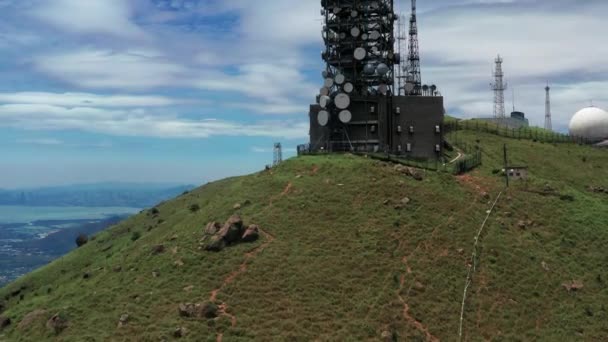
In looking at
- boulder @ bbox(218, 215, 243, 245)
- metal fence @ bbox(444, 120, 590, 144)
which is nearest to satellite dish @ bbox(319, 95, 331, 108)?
boulder @ bbox(218, 215, 243, 245)

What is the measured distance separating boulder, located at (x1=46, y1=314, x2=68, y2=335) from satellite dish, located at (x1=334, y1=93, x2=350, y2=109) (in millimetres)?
40313

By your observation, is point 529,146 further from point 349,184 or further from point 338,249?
point 338,249

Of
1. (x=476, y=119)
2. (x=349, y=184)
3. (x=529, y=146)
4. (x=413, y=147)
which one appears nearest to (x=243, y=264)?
(x=349, y=184)

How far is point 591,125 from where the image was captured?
3920 inches

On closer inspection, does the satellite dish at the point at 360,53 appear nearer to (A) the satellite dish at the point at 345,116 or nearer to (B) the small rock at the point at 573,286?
(A) the satellite dish at the point at 345,116

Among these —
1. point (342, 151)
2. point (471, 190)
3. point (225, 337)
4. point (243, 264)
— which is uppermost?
point (342, 151)

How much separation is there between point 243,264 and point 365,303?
391 inches

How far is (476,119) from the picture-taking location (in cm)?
11506

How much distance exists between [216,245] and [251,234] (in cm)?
304

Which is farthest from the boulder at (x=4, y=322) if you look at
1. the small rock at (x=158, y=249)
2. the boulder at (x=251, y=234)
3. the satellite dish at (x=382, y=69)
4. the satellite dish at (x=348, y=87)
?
the satellite dish at (x=382, y=69)

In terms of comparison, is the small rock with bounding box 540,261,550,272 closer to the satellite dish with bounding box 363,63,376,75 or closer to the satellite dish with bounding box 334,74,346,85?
the satellite dish with bounding box 363,63,376,75

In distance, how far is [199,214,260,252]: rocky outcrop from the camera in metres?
44.9

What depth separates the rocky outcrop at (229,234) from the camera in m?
44.9

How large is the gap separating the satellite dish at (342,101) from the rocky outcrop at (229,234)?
25196 millimetres
